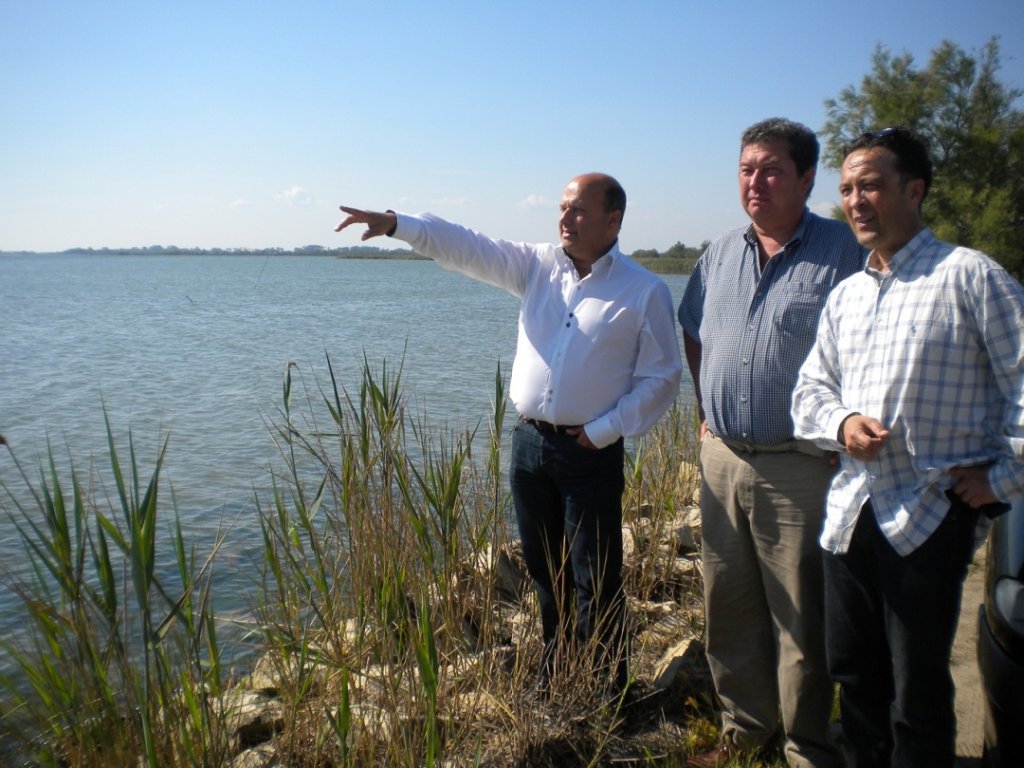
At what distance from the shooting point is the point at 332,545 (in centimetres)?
369

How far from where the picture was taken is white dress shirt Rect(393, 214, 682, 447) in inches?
114

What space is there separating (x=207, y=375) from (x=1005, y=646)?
10935 millimetres

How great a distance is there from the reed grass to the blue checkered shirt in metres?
0.93

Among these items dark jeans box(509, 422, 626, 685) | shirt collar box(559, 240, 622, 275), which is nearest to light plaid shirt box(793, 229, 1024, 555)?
dark jeans box(509, 422, 626, 685)

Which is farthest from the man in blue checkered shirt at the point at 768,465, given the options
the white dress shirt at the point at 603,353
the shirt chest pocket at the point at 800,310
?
the white dress shirt at the point at 603,353

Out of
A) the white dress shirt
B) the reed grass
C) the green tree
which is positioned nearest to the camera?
the reed grass

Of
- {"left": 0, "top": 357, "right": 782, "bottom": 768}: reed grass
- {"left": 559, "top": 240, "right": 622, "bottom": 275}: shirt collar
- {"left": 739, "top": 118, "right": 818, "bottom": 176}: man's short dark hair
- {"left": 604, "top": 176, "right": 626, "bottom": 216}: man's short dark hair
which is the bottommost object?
{"left": 0, "top": 357, "right": 782, "bottom": 768}: reed grass

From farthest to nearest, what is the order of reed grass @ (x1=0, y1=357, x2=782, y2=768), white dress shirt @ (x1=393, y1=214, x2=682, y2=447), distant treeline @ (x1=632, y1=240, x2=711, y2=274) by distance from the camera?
distant treeline @ (x1=632, y1=240, x2=711, y2=274) → white dress shirt @ (x1=393, y1=214, x2=682, y2=447) → reed grass @ (x1=0, y1=357, x2=782, y2=768)

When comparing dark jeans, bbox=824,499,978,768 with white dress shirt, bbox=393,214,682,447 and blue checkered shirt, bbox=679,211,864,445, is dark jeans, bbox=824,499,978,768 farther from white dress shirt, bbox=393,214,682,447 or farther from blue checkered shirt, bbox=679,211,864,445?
white dress shirt, bbox=393,214,682,447

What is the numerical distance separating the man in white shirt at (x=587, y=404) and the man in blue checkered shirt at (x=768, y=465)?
233mm

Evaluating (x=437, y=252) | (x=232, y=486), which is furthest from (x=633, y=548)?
(x=232, y=486)

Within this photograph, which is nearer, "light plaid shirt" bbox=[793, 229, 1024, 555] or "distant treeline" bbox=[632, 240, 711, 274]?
"light plaid shirt" bbox=[793, 229, 1024, 555]

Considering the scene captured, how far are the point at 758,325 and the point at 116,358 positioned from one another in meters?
13.1

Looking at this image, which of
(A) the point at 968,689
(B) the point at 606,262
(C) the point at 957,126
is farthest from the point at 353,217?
(C) the point at 957,126
